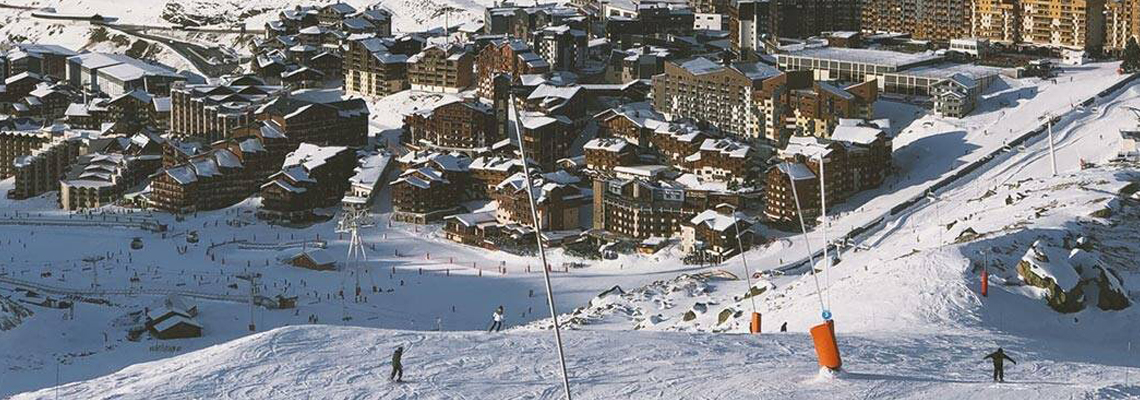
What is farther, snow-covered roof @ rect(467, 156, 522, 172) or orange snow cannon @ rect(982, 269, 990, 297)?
snow-covered roof @ rect(467, 156, 522, 172)

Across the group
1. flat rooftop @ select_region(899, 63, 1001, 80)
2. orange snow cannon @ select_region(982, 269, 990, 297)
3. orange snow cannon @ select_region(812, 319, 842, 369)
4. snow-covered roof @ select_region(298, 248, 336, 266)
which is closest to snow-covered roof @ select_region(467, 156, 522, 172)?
snow-covered roof @ select_region(298, 248, 336, 266)

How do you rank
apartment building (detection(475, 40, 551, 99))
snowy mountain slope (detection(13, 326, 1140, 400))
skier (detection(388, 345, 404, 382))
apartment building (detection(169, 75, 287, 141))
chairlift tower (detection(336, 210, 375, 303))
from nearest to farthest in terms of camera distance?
1. snowy mountain slope (detection(13, 326, 1140, 400))
2. skier (detection(388, 345, 404, 382))
3. chairlift tower (detection(336, 210, 375, 303))
4. apartment building (detection(169, 75, 287, 141))
5. apartment building (detection(475, 40, 551, 99))

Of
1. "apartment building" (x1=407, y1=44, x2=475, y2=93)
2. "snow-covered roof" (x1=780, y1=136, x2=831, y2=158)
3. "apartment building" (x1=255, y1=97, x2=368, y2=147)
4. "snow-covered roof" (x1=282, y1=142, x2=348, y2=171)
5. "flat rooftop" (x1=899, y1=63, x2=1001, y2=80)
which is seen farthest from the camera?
"apartment building" (x1=407, y1=44, x2=475, y2=93)

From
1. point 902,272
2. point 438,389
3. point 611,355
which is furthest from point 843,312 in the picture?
point 438,389

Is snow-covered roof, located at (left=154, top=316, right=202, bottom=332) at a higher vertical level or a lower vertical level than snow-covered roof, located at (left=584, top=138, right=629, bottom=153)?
lower

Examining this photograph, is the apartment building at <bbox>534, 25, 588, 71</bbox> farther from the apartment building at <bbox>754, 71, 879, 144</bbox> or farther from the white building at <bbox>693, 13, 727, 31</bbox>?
the apartment building at <bbox>754, 71, 879, 144</bbox>

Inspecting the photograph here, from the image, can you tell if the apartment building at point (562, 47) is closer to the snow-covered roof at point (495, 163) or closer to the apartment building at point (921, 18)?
the snow-covered roof at point (495, 163)
